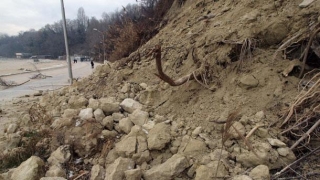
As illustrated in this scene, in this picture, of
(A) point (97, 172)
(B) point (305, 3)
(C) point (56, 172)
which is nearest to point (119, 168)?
(A) point (97, 172)

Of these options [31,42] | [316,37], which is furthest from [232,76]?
[31,42]

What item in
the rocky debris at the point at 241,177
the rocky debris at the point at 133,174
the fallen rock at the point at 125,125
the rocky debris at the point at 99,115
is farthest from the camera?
the rocky debris at the point at 99,115

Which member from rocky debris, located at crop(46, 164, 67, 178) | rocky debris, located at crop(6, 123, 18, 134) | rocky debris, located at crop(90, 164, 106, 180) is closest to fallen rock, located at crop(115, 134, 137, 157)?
rocky debris, located at crop(90, 164, 106, 180)

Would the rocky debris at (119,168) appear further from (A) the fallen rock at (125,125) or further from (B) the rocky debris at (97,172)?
(A) the fallen rock at (125,125)

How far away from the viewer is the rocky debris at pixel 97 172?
9.31ft

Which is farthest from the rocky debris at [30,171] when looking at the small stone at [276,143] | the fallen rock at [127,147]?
the small stone at [276,143]

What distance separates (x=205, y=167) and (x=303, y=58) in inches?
85.5

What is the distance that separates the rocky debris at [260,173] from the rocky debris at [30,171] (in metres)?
2.37

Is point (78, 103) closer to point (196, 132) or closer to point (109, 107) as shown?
point (109, 107)

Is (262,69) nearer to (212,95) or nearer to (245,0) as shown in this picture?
(212,95)

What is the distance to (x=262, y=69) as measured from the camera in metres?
3.58

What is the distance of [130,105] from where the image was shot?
13.3 feet

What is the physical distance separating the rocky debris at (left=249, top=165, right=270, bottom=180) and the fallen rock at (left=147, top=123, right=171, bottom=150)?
102 cm

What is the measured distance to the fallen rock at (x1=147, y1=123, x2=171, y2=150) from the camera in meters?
3.02
